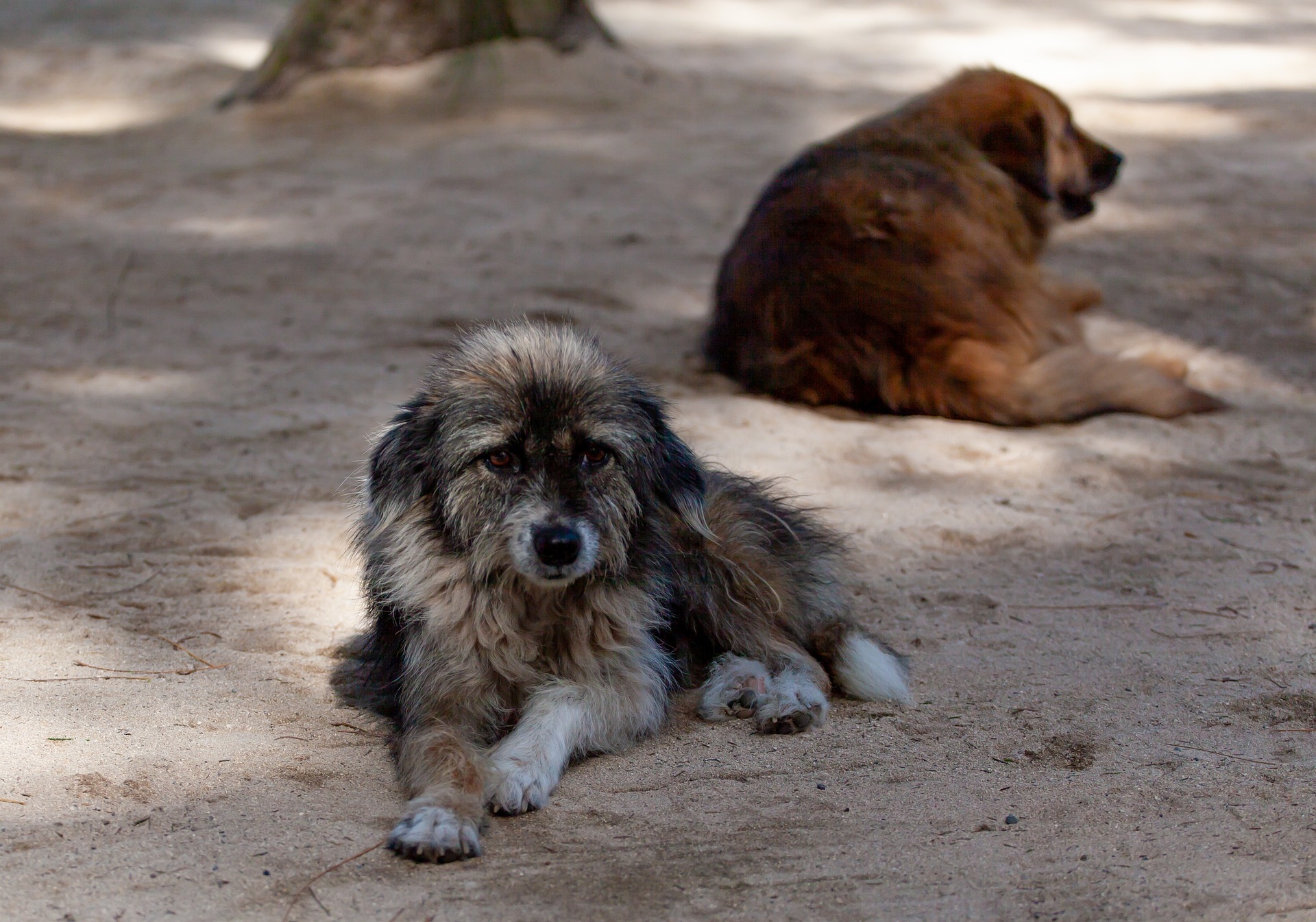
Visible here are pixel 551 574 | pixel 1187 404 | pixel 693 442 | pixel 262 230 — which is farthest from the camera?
pixel 262 230

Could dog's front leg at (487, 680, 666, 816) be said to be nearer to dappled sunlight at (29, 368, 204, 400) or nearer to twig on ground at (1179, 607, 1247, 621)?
twig on ground at (1179, 607, 1247, 621)

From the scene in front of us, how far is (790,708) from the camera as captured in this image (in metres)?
3.90

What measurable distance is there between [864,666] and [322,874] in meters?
1.76

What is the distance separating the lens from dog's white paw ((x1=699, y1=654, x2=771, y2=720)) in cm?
401

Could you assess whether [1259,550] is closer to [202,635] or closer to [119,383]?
[202,635]

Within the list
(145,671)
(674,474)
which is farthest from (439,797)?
(145,671)

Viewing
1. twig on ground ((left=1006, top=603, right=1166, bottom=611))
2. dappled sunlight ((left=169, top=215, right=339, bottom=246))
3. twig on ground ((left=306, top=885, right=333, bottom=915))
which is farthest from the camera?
dappled sunlight ((left=169, top=215, right=339, bottom=246))

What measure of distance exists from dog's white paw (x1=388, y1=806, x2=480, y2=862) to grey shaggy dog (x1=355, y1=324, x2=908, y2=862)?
0.12 m

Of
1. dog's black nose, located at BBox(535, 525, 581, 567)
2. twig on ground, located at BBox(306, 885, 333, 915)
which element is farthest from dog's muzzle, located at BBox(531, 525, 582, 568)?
twig on ground, located at BBox(306, 885, 333, 915)

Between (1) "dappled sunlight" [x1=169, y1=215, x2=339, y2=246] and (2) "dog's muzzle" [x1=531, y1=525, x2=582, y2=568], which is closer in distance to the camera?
(2) "dog's muzzle" [x1=531, y1=525, x2=582, y2=568]

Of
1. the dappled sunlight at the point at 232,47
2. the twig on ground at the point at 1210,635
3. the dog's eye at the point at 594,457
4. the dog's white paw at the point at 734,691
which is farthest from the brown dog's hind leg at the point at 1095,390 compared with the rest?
the dappled sunlight at the point at 232,47

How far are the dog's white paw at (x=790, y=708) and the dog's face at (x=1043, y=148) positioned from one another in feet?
14.2

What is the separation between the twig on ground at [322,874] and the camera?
113 inches

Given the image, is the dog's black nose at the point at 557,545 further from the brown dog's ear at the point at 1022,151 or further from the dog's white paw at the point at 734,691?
the brown dog's ear at the point at 1022,151
